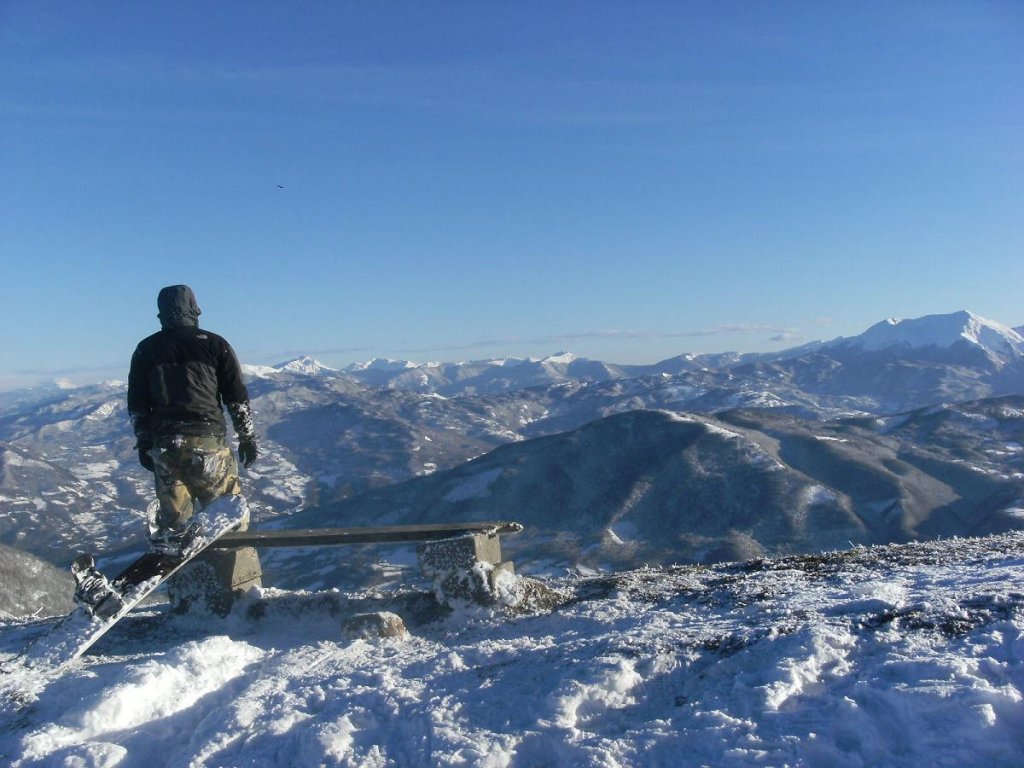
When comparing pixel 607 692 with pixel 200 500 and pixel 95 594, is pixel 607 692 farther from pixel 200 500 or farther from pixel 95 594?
pixel 200 500

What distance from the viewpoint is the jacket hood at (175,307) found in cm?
1100

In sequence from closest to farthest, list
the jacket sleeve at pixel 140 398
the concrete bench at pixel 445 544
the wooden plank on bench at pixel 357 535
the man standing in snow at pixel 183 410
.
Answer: the man standing in snow at pixel 183 410, the jacket sleeve at pixel 140 398, the concrete bench at pixel 445 544, the wooden plank on bench at pixel 357 535

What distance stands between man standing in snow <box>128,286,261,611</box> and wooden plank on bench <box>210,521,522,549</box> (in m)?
0.53

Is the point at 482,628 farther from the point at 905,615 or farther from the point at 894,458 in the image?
the point at 894,458

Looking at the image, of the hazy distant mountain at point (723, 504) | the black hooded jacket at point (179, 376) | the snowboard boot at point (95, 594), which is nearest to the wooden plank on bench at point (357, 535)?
the black hooded jacket at point (179, 376)

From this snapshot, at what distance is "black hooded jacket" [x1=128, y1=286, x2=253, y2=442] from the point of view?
10625 mm

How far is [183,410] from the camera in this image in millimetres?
10602

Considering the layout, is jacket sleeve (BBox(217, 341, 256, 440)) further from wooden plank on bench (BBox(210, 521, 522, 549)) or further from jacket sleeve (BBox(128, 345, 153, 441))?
wooden plank on bench (BBox(210, 521, 522, 549))

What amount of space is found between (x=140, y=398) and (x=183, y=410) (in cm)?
73

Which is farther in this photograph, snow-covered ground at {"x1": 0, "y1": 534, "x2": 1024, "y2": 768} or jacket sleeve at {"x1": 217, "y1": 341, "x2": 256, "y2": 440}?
jacket sleeve at {"x1": 217, "y1": 341, "x2": 256, "y2": 440}

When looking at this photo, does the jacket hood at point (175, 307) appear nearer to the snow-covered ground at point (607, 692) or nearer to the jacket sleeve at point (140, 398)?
the jacket sleeve at point (140, 398)

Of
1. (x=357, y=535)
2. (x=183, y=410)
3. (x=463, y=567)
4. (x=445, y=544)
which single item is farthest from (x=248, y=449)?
(x=463, y=567)

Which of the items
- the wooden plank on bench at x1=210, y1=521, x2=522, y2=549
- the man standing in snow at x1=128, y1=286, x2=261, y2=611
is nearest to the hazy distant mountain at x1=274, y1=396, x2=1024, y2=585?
the wooden plank on bench at x1=210, y1=521, x2=522, y2=549

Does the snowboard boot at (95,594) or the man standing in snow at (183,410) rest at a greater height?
the man standing in snow at (183,410)
